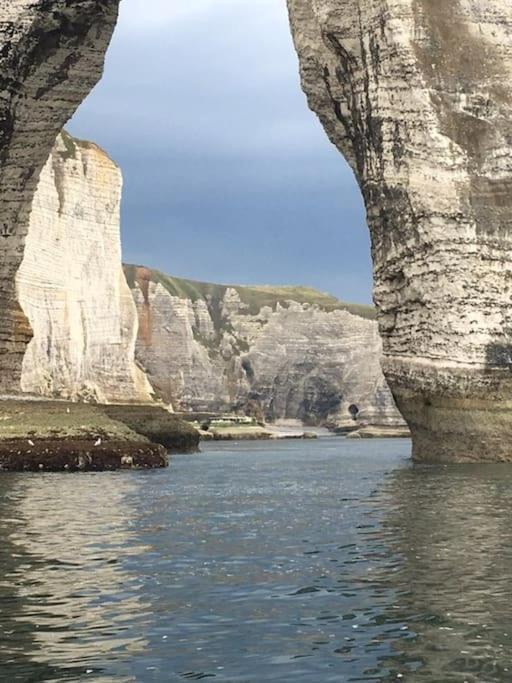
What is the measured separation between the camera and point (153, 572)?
13.6 metres

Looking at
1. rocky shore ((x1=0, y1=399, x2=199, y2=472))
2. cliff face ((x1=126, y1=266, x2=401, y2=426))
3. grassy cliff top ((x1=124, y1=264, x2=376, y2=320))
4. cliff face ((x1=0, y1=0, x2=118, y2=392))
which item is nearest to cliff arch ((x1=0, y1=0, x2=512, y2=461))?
cliff face ((x1=0, y1=0, x2=118, y2=392))

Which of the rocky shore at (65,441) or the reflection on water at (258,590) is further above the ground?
the rocky shore at (65,441)

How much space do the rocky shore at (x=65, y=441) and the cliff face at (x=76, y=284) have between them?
1436 inches

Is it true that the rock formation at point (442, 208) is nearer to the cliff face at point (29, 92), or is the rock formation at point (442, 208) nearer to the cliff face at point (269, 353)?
the cliff face at point (29, 92)

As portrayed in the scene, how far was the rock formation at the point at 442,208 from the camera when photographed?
3644 centimetres

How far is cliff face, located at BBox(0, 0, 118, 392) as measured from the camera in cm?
4488

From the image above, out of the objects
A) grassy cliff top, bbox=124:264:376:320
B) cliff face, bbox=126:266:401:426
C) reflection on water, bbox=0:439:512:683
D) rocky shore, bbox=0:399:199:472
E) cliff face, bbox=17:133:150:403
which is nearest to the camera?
reflection on water, bbox=0:439:512:683

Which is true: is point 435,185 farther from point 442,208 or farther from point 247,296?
point 247,296

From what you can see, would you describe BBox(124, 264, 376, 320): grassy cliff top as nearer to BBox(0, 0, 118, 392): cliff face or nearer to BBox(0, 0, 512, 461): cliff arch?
BBox(0, 0, 118, 392): cliff face

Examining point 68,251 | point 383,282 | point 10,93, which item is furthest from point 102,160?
point 383,282

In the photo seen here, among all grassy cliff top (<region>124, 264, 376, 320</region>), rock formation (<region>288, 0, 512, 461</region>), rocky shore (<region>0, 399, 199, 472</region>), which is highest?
grassy cliff top (<region>124, 264, 376, 320</region>)

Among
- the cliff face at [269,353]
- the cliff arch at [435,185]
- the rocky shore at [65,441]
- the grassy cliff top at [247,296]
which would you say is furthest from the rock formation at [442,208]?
the grassy cliff top at [247,296]

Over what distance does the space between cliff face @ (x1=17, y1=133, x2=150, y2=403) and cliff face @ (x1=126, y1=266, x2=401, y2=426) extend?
157 feet

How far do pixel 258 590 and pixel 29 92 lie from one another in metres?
39.6
